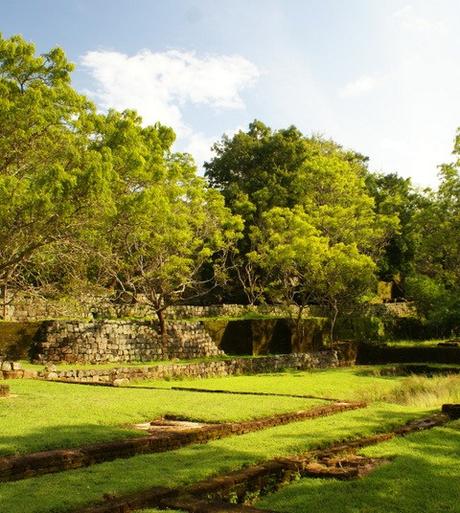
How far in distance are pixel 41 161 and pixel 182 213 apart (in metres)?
12.1

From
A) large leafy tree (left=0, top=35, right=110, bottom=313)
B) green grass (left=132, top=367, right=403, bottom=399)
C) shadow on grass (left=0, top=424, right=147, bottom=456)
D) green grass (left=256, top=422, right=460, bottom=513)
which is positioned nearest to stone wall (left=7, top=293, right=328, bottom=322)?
large leafy tree (left=0, top=35, right=110, bottom=313)

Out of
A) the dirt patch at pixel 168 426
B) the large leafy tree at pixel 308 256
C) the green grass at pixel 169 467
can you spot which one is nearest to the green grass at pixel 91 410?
the dirt patch at pixel 168 426

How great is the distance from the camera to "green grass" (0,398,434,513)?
632 centimetres

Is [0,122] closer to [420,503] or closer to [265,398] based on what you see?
[265,398]

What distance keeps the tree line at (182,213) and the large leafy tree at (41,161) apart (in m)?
0.04

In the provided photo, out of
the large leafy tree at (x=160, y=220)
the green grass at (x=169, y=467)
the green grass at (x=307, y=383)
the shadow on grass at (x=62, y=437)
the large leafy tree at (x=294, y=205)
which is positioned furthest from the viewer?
the large leafy tree at (x=294, y=205)

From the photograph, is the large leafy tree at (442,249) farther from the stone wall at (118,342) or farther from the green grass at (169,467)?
the green grass at (169,467)

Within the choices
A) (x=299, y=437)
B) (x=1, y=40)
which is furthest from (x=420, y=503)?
(x=1, y=40)

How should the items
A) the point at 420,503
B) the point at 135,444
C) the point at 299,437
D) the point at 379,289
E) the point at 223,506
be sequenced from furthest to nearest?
the point at 379,289
the point at 299,437
the point at 135,444
the point at 420,503
the point at 223,506

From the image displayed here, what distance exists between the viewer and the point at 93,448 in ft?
27.8

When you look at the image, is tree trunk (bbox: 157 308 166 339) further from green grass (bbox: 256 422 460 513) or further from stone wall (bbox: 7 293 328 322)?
green grass (bbox: 256 422 460 513)

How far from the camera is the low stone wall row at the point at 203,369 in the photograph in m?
20.3

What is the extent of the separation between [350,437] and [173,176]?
19.0m

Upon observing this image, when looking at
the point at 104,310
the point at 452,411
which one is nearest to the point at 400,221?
the point at 104,310
